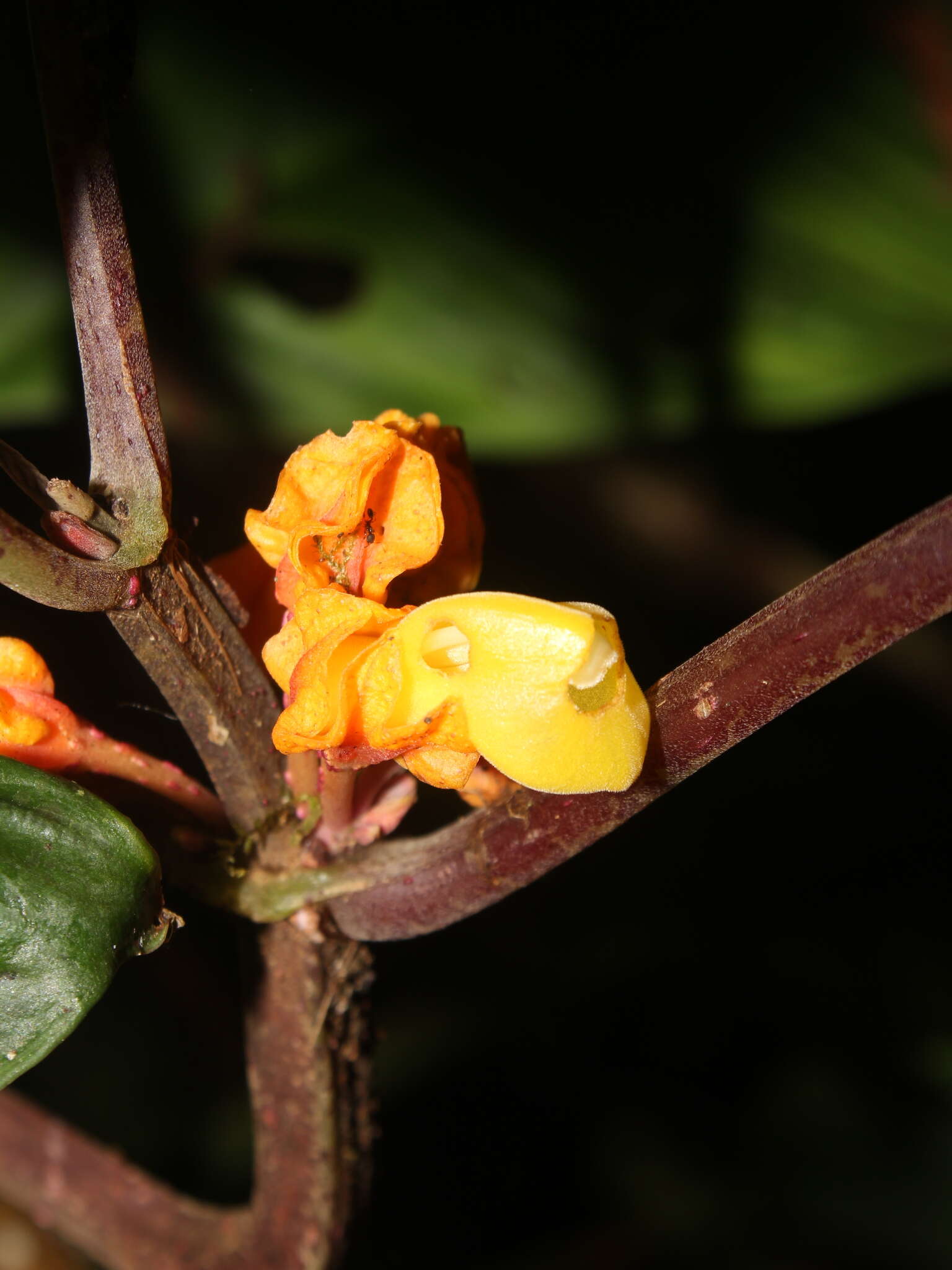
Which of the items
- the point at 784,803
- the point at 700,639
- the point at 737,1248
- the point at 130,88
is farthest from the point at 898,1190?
the point at 130,88

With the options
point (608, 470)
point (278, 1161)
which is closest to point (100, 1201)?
point (278, 1161)

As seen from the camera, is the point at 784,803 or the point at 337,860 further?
the point at 784,803

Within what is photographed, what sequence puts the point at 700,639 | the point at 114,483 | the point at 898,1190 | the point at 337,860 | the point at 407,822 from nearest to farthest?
the point at 114,483 < the point at 337,860 < the point at 407,822 < the point at 898,1190 < the point at 700,639

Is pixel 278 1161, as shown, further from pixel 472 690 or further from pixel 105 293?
pixel 105 293

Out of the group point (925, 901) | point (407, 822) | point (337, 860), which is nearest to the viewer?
point (337, 860)

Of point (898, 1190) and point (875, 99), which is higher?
point (875, 99)

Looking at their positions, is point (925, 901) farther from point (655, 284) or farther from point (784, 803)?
point (655, 284)
